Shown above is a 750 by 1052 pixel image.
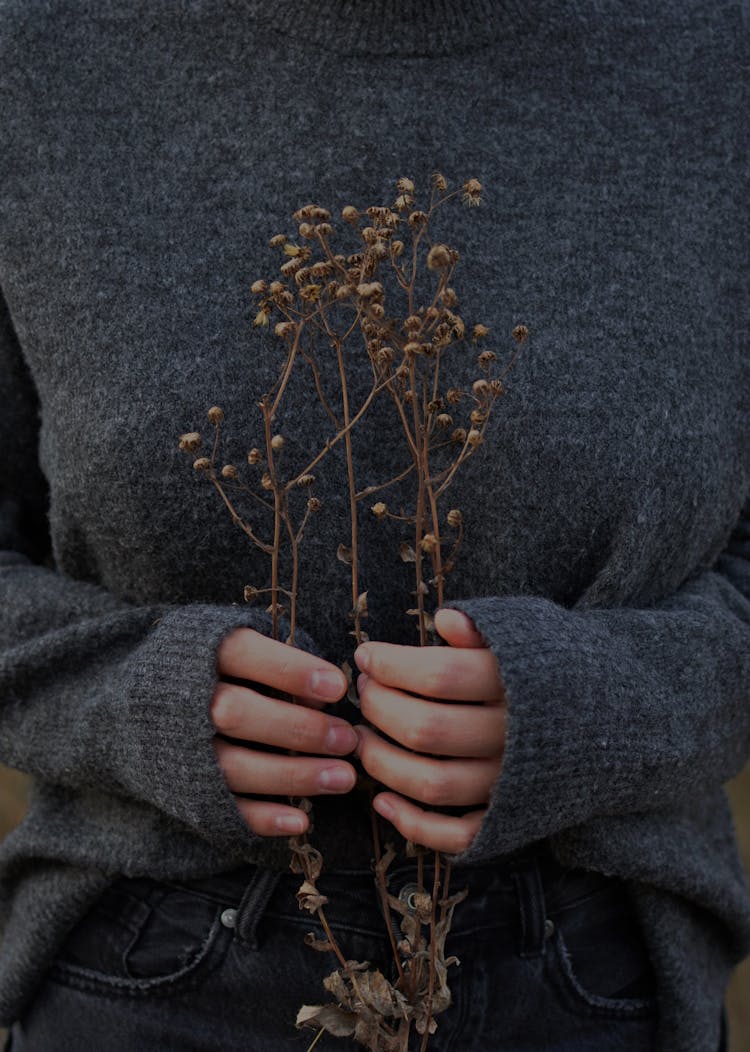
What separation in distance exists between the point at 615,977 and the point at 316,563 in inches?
20.3

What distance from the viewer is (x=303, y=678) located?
0.87 m

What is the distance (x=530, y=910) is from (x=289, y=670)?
0.36 m

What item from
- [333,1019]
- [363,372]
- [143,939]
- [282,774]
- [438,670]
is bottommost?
[143,939]

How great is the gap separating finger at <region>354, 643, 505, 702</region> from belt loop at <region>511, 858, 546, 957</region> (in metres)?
0.24

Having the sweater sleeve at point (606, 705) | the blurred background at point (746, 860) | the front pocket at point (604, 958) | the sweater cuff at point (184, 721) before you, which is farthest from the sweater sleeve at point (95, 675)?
the blurred background at point (746, 860)

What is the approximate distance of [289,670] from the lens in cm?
87

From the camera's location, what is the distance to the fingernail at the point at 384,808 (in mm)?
902

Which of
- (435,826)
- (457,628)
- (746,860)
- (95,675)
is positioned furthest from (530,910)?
(746,860)

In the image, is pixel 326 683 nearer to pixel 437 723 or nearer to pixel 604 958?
pixel 437 723

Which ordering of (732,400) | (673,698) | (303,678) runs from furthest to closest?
(732,400), (673,698), (303,678)

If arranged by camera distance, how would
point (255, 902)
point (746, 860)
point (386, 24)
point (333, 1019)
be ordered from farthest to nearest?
point (746, 860), point (386, 24), point (255, 902), point (333, 1019)

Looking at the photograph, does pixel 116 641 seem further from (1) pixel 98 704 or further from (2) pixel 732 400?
(2) pixel 732 400

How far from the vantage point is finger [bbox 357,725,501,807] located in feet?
2.87

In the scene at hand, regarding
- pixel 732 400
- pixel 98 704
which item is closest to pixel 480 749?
pixel 98 704
